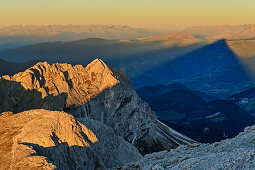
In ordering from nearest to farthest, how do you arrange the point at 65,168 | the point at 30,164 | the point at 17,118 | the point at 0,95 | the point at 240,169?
the point at 240,169
the point at 30,164
the point at 65,168
the point at 17,118
the point at 0,95

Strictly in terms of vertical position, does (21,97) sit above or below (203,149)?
below

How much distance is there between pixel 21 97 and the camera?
646 feet

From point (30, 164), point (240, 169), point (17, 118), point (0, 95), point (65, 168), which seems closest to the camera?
point (240, 169)

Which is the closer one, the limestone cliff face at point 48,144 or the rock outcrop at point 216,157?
the rock outcrop at point 216,157

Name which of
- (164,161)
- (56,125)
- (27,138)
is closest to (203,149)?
(164,161)

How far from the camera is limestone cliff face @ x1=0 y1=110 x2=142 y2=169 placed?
2276 inches

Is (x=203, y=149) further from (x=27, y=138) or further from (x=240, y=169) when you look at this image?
(x=27, y=138)

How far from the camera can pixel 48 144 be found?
64.7 metres

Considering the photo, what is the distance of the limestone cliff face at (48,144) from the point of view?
2276 inches

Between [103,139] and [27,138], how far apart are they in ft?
93.5

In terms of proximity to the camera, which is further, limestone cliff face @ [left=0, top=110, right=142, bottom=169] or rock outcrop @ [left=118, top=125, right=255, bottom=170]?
limestone cliff face @ [left=0, top=110, right=142, bottom=169]

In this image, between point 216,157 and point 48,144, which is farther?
point 48,144

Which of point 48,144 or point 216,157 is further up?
point 216,157

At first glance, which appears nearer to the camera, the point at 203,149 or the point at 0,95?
the point at 203,149
